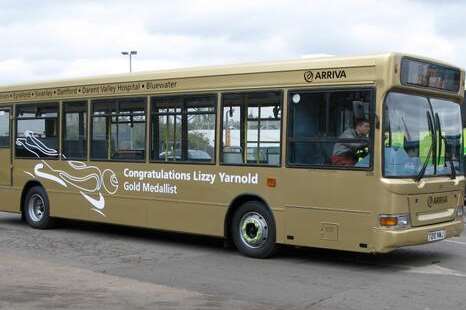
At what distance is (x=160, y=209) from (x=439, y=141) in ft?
14.8

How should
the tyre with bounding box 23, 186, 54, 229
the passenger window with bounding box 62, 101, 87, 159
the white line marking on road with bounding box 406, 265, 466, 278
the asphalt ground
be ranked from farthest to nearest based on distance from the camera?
1. the tyre with bounding box 23, 186, 54, 229
2. the passenger window with bounding box 62, 101, 87, 159
3. the white line marking on road with bounding box 406, 265, 466, 278
4. the asphalt ground

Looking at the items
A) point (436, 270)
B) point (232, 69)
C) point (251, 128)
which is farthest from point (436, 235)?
point (232, 69)

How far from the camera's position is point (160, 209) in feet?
38.2

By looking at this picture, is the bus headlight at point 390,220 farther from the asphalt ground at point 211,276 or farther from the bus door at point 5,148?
the bus door at point 5,148

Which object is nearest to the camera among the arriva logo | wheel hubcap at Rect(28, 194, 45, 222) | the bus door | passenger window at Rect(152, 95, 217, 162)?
the arriva logo

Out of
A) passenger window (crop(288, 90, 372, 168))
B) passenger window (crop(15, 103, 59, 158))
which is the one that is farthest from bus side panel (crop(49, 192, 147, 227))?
passenger window (crop(288, 90, 372, 168))

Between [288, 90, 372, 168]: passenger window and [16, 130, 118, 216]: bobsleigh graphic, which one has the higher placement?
[288, 90, 372, 168]: passenger window

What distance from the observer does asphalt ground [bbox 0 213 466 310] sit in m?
7.48

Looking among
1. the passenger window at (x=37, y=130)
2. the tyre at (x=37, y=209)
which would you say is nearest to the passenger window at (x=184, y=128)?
the passenger window at (x=37, y=130)

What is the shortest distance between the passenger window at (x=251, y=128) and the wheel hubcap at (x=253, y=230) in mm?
793

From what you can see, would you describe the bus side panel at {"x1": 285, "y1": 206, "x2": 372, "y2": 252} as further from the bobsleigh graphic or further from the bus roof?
the bobsleigh graphic

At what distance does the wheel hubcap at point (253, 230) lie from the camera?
10258mm

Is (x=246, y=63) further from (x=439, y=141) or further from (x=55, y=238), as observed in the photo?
(x=55, y=238)

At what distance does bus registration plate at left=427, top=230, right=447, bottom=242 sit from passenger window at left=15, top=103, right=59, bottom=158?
7153 millimetres
